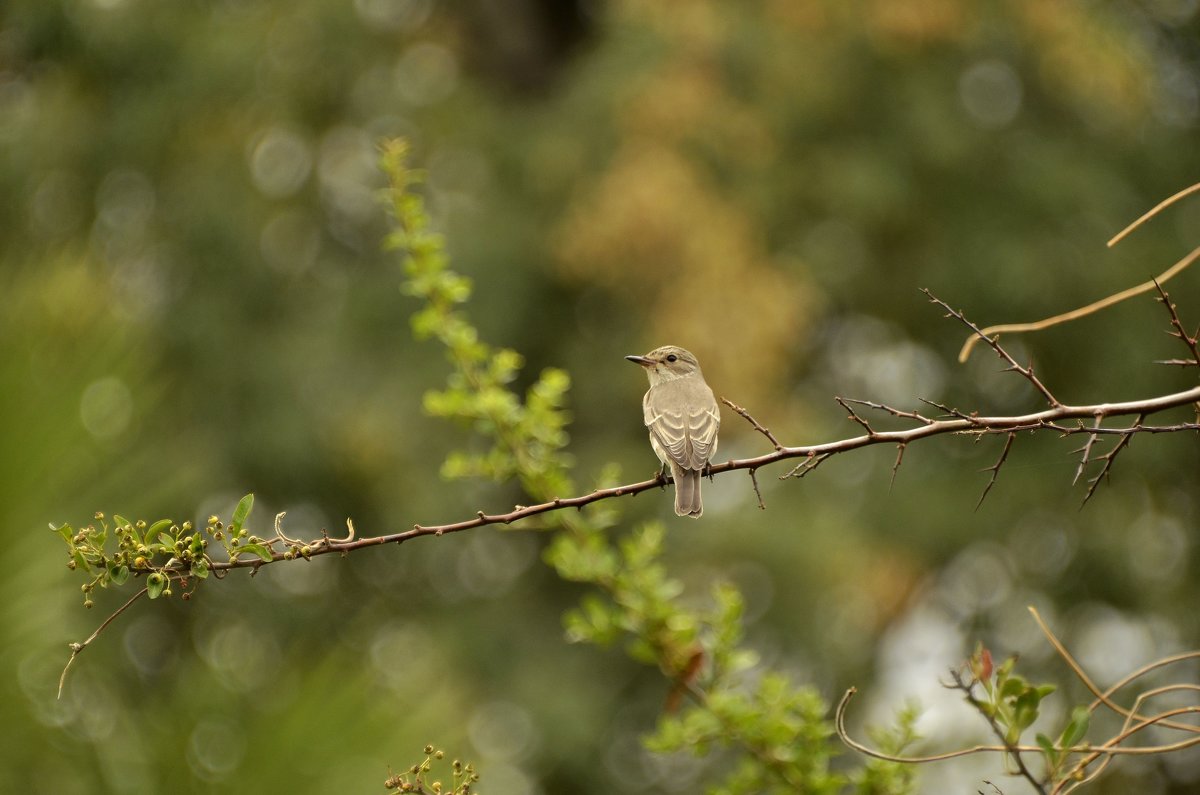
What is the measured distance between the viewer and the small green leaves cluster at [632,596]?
355 cm

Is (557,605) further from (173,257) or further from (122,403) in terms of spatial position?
(122,403)

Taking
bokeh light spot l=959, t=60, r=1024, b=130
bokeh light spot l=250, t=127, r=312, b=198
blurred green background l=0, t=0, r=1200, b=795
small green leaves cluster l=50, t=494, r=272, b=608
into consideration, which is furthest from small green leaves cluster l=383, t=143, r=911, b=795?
bokeh light spot l=959, t=60, r=1024, b=130

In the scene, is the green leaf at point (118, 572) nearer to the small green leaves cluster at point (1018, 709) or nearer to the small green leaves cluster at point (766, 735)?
the small green leaves cluster at point (1018, 709)

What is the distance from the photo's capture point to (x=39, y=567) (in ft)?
11.8

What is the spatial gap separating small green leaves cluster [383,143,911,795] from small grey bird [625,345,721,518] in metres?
0.39

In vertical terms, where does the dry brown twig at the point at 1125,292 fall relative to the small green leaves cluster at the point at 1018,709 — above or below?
above

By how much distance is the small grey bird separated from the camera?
449 cm

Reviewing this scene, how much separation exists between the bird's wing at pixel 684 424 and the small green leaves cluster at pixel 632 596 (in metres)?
0.55

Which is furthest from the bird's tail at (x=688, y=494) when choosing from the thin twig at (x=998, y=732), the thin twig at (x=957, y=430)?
the thin twig at (x=957, y=430)

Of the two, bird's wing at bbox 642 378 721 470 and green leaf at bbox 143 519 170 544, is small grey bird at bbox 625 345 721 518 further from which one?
green leaf at bbox 143 519 170 544

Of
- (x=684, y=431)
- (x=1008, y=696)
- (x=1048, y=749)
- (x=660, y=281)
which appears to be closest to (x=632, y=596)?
(x=684, y=431)

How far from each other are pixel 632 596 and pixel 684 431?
3.54 ft

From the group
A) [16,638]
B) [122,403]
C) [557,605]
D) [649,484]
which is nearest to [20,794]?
[16,638]

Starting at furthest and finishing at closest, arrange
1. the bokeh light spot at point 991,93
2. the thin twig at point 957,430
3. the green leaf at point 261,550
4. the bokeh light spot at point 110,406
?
1. the bokeh light spot at point 991,93
2. the bokeh light spot at point 110,406
3. the green leaf at point 261,550
4. the thin twig at point 957,430
